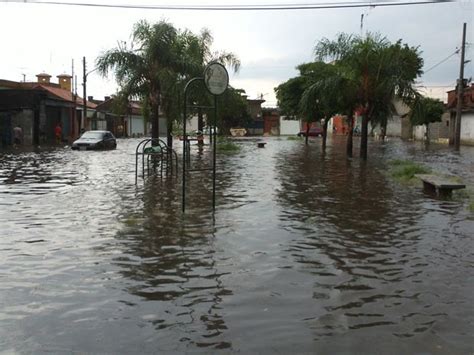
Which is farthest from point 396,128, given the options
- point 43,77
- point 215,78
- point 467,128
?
point 215,78

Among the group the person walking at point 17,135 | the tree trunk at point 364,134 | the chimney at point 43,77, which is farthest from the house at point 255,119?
the tree trunk at point 364,134

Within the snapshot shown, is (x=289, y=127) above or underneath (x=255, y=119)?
underneath

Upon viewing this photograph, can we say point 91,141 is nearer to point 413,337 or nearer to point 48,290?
point 48,290

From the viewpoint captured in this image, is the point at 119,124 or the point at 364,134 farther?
the point at 119,124

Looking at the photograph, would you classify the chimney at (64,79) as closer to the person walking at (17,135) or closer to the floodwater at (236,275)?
the person walking at (17,135)

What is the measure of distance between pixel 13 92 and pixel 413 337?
3845 centimetres

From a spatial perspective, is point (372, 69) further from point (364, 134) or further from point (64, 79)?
point (64, 79)

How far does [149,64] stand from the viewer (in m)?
23.5

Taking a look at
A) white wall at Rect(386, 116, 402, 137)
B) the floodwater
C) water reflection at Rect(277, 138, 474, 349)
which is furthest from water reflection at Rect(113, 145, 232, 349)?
white wall at Rect(386, 116, 402, 137)

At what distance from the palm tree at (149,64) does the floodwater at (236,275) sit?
11768 mm

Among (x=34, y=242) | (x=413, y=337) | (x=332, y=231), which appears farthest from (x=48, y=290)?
(x=332, y=231)

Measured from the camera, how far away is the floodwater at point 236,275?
14.9 feet

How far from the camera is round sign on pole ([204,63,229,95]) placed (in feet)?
31.6

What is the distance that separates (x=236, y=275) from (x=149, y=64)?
60.7 feet
